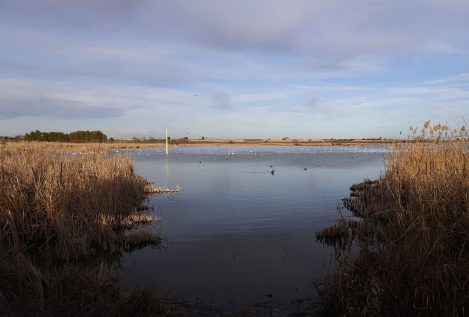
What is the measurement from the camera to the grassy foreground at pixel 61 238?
18.7ft

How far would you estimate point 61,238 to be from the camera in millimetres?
9500

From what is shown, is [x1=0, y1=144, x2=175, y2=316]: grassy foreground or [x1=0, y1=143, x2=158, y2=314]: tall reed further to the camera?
[x1=0, y1=143, x2=158, y2=314]: tall reed

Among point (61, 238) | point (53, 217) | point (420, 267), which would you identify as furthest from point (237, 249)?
point (420, 267)

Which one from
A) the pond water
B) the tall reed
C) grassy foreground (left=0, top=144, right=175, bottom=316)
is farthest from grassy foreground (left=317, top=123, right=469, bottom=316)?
the tall reed

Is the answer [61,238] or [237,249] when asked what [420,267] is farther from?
[61,238]

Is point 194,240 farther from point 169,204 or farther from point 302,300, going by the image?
point 169,204

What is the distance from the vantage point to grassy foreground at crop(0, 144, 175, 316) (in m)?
5.71

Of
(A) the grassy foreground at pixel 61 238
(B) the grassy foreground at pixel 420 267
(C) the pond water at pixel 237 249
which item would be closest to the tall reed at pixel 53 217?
(A) the grassy foreground at pixel 61 238

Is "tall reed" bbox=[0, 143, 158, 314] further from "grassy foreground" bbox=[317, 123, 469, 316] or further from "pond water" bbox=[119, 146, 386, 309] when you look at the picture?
"grassy foreground" bbox=[317, 123, 469, 316]

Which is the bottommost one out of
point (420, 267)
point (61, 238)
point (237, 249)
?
point (237, 249)

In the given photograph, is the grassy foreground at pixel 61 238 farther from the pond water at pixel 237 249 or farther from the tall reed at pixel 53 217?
the pond water at pixel 237 249

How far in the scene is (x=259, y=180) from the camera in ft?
88.4

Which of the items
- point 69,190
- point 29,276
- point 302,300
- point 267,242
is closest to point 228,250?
point 267,242

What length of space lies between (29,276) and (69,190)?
5.36 meters
